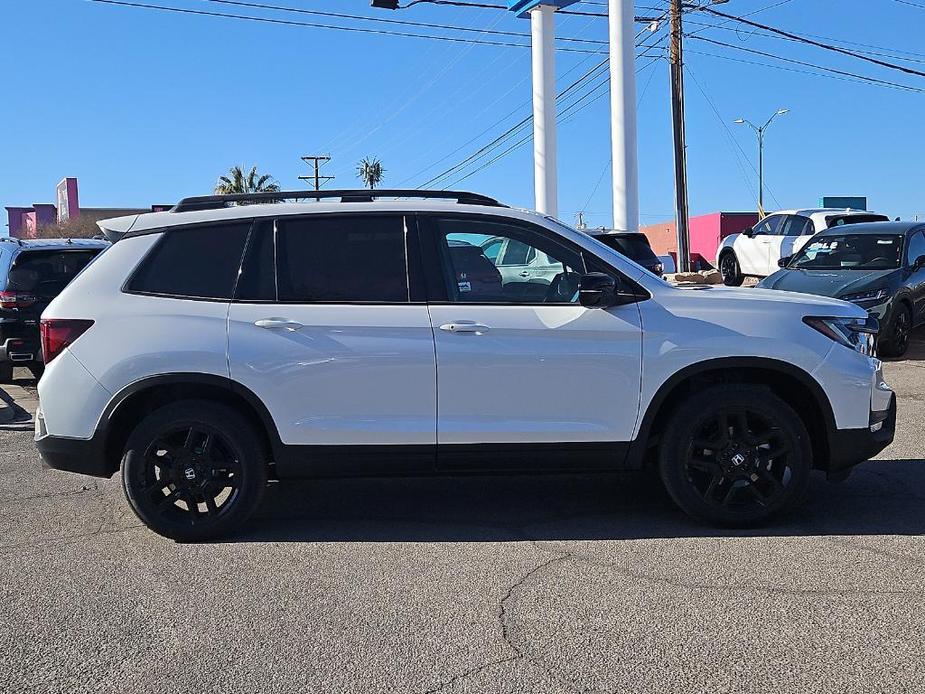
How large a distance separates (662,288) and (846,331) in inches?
42.3

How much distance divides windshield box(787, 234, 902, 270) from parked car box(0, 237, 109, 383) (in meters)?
9.24

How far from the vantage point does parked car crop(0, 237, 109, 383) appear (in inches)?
405

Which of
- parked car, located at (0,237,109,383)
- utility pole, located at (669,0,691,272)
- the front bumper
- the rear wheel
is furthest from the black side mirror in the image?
utility pole, located at (669,0,691,272)

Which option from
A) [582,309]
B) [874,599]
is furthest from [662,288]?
[874,599]

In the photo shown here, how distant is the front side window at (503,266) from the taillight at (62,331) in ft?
6.64

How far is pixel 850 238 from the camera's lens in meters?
12.7

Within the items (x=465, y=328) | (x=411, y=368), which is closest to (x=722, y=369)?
(x=465, y=328)

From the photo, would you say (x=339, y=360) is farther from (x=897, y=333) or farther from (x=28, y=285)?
(x=897, y=333)

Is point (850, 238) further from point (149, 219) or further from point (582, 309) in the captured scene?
point (149, 219)

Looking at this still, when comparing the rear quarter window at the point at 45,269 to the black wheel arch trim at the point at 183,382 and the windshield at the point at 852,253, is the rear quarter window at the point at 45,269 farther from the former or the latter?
the windshield at the point at 852,253

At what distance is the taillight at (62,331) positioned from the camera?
5.11 m

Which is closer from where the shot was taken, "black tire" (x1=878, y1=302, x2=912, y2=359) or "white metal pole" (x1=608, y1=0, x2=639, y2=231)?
"black tire" (x1=878, y1=302, x2=912, y2=359)

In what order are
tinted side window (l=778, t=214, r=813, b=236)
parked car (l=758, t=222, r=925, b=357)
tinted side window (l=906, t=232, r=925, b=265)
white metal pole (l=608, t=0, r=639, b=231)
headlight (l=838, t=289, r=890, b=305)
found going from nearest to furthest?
headlight (l=838, t=289, r=890, b=305) < parked car (l=758, t=222, r=925, b=357) < tinted side window (l=906, t=232, r=925, b=265) < tinted side window (l=778, t=214, r=813, b=236) < white metal pole (l=608, t=0, r=639, b=231)

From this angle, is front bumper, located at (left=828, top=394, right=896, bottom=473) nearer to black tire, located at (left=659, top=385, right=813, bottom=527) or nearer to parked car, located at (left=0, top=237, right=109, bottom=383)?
black tire, located at (left=659, top=385, right=813, bottom=527)
